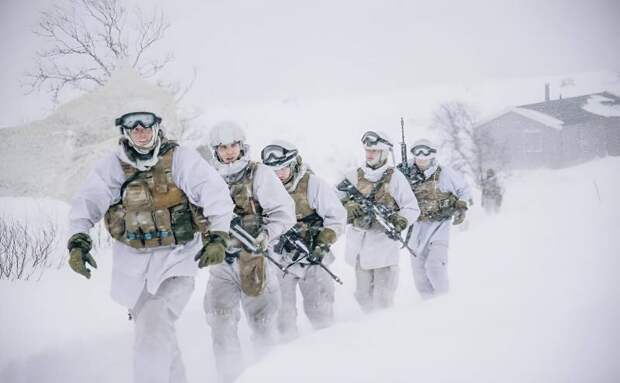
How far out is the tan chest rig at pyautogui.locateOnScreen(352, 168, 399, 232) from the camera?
18.3 feet

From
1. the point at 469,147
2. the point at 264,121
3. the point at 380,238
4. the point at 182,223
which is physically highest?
the point at 264,121

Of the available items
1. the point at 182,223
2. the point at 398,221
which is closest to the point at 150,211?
the point at 182,223

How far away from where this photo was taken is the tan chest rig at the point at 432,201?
6.27 metres

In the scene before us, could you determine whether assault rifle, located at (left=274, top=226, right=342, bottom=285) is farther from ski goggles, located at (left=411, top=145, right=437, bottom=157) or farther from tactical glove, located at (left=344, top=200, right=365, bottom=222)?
ski goggles, located at (left=411, top=145, right=437, bottom=157)

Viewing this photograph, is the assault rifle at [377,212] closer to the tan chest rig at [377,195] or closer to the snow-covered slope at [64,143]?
the tan chest rig at [377,195]

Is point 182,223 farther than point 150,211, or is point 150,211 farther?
point 182,223

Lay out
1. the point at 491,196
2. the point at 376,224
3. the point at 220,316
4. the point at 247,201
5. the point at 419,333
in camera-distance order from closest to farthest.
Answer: the point at 419,333 < the point at 220,316 < the point at 247,201 < the point at 376,224 < the point at 491,196

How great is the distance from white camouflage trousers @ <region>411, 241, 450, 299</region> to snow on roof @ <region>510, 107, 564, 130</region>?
23064mm

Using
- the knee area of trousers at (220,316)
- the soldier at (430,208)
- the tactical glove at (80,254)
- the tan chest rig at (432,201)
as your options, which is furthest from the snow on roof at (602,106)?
the tactical glove at (80,254)

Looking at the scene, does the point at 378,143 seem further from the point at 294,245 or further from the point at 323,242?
the point at 294,245

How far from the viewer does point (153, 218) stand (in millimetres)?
3148

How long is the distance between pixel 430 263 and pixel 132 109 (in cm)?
417

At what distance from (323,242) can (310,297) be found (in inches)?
24.6

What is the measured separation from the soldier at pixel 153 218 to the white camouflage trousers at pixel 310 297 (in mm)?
1477
